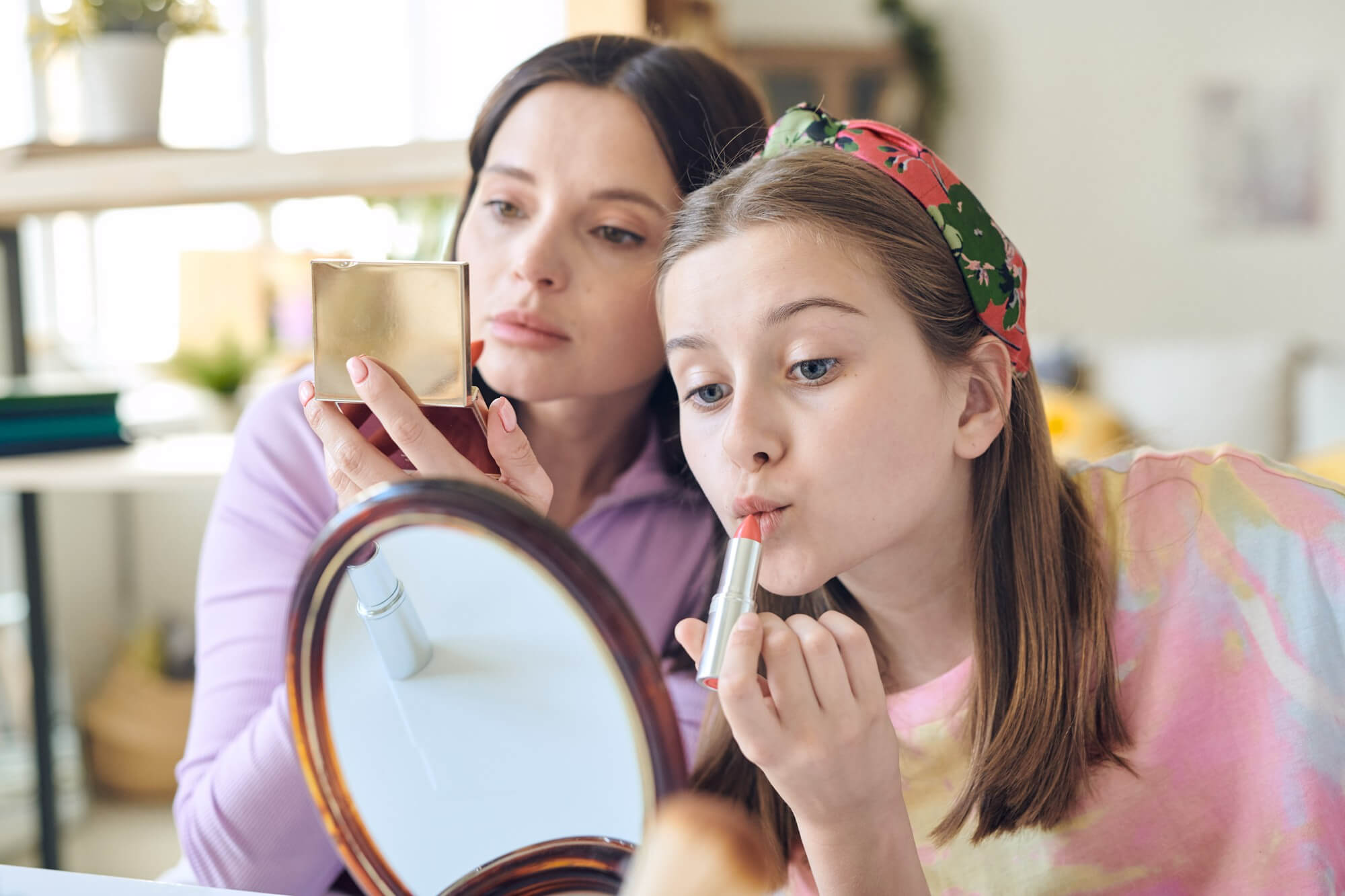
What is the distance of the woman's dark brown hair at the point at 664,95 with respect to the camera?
83 centimetres

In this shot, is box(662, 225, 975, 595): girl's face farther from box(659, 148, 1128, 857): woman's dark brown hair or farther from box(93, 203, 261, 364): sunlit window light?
box(93, 203, 261, 364): sunlit window light

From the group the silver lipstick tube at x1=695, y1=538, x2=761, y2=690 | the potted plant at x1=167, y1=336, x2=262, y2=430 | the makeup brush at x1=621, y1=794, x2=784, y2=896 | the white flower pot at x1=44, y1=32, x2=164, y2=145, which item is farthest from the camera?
the potted plant at x1=167, y1=336, x2=262, y2=430

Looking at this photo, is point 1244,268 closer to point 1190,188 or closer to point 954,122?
point 1190,188

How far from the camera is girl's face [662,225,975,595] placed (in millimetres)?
583

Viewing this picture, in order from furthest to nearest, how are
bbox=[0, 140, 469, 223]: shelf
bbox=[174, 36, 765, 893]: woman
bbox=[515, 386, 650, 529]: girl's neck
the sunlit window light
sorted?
the sunlit window light, bbox=[0, 140, 469, 223]: shelf, bbox=[515, 386, 650, 529]: girl's neck, bbox=[174, 36, 765, 893]: woman

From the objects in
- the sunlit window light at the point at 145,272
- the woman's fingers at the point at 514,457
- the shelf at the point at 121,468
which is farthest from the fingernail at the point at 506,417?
the sunlit window light at the point at 145,272

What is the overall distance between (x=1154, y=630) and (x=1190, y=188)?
347cm

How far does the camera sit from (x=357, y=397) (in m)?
0.48

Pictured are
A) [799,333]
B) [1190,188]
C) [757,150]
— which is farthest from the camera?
[1190,188]

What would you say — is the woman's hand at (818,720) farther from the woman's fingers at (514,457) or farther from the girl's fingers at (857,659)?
the woman's fingers at (514,457)

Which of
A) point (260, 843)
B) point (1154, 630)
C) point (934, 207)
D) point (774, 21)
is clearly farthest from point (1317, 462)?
point (774, 21)

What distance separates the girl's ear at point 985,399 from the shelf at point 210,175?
60 cm

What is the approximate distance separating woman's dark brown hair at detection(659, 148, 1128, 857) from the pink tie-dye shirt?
2 centimetres

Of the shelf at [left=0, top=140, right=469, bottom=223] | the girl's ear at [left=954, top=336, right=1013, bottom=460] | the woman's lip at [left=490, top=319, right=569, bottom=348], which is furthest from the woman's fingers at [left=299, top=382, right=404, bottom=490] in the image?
the shelf at [left=0, top=140, right=469, bottom=223]
